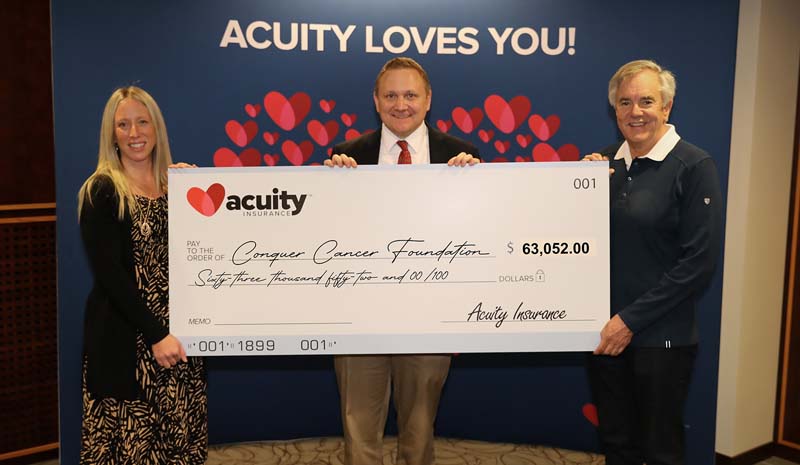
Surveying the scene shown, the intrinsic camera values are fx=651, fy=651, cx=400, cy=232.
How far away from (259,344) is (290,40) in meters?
1.52

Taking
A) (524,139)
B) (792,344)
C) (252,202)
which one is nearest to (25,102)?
(252,202)

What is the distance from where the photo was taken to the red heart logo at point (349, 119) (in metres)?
3.17

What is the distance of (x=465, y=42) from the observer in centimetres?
312

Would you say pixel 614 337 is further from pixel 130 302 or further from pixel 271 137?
pixel 271 137

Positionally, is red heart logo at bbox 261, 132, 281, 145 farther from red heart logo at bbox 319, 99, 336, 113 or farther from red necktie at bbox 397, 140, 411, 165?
red necktie at bbox 397, 140, 411, 165

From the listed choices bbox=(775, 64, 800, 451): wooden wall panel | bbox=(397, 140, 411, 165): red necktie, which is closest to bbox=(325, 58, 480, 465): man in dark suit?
bbox=(397, 140, 411, 165): red necktie

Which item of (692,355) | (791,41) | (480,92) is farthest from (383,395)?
(791,41)

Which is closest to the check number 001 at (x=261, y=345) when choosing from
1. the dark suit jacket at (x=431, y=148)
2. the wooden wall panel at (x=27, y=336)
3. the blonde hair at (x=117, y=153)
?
the blonde hair at (x=117, y=153)

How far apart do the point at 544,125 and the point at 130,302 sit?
2.03 meters

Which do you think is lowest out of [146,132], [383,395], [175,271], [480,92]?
[383,395]

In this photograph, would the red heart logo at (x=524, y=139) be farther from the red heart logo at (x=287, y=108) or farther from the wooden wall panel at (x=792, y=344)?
the wooden wall panel at (x=792, y=344)

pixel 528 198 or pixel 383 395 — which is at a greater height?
pixel 528 198

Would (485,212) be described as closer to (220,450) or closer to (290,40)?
(290,40)

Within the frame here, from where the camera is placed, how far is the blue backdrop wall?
3021mm
